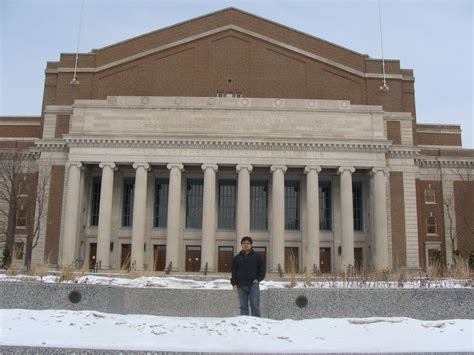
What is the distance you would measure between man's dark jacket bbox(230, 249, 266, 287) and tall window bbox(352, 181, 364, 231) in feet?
115

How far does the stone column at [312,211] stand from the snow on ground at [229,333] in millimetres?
29337

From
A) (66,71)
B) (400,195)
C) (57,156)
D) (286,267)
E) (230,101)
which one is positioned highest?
(66,71)

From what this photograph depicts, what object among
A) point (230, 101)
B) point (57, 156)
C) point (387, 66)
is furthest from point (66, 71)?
point (387, 66)

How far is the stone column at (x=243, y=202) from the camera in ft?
134

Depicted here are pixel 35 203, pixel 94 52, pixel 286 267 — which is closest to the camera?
pixel 286 267

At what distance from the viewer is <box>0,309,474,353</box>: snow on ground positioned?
27.9 ft

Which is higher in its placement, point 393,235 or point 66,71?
point 66,71

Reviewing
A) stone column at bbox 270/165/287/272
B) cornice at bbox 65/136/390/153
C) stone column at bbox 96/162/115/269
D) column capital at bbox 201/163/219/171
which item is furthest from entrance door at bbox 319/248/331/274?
stone column at bbox 96/162/115/269

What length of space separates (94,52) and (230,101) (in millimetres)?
14002

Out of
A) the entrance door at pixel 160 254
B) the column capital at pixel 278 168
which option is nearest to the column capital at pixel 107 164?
the entrance door at pixel 160 254

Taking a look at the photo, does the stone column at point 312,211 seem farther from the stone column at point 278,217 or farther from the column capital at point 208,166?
the column capital at point 208,166

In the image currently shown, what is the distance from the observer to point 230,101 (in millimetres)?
43250

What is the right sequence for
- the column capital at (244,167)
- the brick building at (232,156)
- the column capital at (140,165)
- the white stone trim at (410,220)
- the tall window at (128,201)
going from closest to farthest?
the column capital at (244,167), the brick building at (232,156), the column capital at (140,165), the white stone trim at (410,220), the tall window at (128,201)

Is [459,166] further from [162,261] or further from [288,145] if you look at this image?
[162,261]
